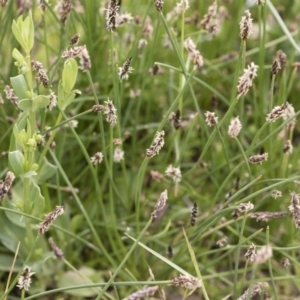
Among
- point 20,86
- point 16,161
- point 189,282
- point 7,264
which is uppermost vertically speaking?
point 20,86

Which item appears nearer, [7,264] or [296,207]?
[296,207]

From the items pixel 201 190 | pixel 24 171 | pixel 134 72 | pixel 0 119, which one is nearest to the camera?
pixel 24 171

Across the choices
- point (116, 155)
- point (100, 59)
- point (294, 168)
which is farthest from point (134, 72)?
point (294, 168)

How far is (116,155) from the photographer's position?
943 millimetres

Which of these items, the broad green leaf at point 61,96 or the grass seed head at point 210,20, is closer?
the broad green leaf at point 61,96

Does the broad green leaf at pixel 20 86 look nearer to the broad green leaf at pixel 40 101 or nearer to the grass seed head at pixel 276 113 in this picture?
the broad green leaf at pixel 40 101

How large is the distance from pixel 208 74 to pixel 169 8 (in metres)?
0.18

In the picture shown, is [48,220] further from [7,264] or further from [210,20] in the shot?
[210,20]

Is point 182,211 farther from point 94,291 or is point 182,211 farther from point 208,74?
point 208,74

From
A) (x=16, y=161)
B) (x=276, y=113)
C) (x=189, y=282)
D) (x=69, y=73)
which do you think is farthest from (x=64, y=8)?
(x=189, y=282)

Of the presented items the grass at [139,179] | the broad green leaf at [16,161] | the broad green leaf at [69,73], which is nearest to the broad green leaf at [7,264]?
the grass at [139,179]

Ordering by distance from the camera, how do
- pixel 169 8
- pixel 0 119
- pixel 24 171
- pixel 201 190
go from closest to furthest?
1. pixel 24 171
2. pixel 0 119
3. pixel 201 190
4. pixel 169 8

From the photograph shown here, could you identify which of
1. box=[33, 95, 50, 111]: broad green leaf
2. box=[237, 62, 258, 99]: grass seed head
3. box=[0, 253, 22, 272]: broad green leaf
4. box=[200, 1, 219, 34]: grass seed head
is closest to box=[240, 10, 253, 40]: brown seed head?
box=[237, 62, 258, 99]: grass seed head

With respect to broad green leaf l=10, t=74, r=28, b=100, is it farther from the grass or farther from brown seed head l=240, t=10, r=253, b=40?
brown seed head l=240, t=10, r=253, b=40
